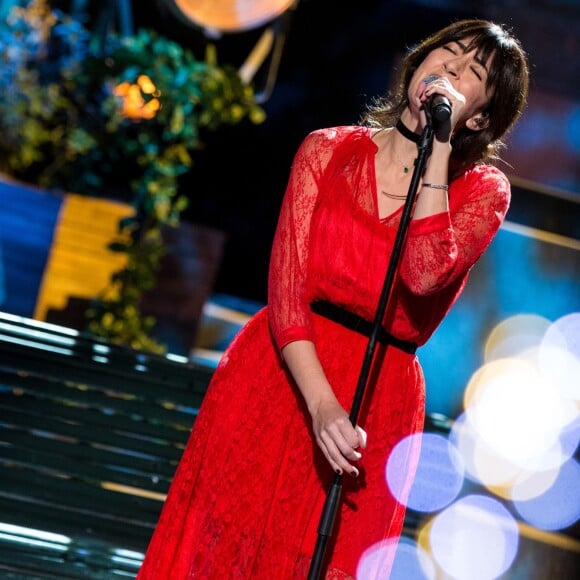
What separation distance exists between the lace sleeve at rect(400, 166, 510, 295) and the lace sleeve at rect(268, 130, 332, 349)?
0.18 m

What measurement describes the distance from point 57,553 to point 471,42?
178 centimetres

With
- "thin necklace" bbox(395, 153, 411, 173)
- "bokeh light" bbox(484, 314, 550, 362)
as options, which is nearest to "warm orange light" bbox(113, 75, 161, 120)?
"bokeh light" bbox(484, 314, 550, 362)

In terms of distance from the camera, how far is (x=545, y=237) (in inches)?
125

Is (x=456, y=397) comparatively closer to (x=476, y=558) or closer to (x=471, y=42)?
(x=476, y=558)

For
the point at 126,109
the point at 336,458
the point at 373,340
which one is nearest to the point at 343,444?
the point at 336,458

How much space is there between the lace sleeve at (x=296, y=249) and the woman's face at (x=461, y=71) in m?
0.20

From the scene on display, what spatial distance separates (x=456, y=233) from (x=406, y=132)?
0.21m

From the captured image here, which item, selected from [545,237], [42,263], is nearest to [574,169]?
[545,237]

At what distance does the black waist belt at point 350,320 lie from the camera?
5.46ft

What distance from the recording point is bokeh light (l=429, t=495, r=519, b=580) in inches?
116

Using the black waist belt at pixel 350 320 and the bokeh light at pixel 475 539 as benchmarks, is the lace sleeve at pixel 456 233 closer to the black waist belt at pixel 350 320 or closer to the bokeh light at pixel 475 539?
the black waist belt at pixel 350 320

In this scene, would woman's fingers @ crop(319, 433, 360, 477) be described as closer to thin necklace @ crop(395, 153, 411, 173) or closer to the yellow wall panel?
thin necklace @ crop(395, 153, 411, 173)

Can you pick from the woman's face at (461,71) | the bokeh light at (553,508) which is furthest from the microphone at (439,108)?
the bokeh light at (553,508)

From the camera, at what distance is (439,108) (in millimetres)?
1448
